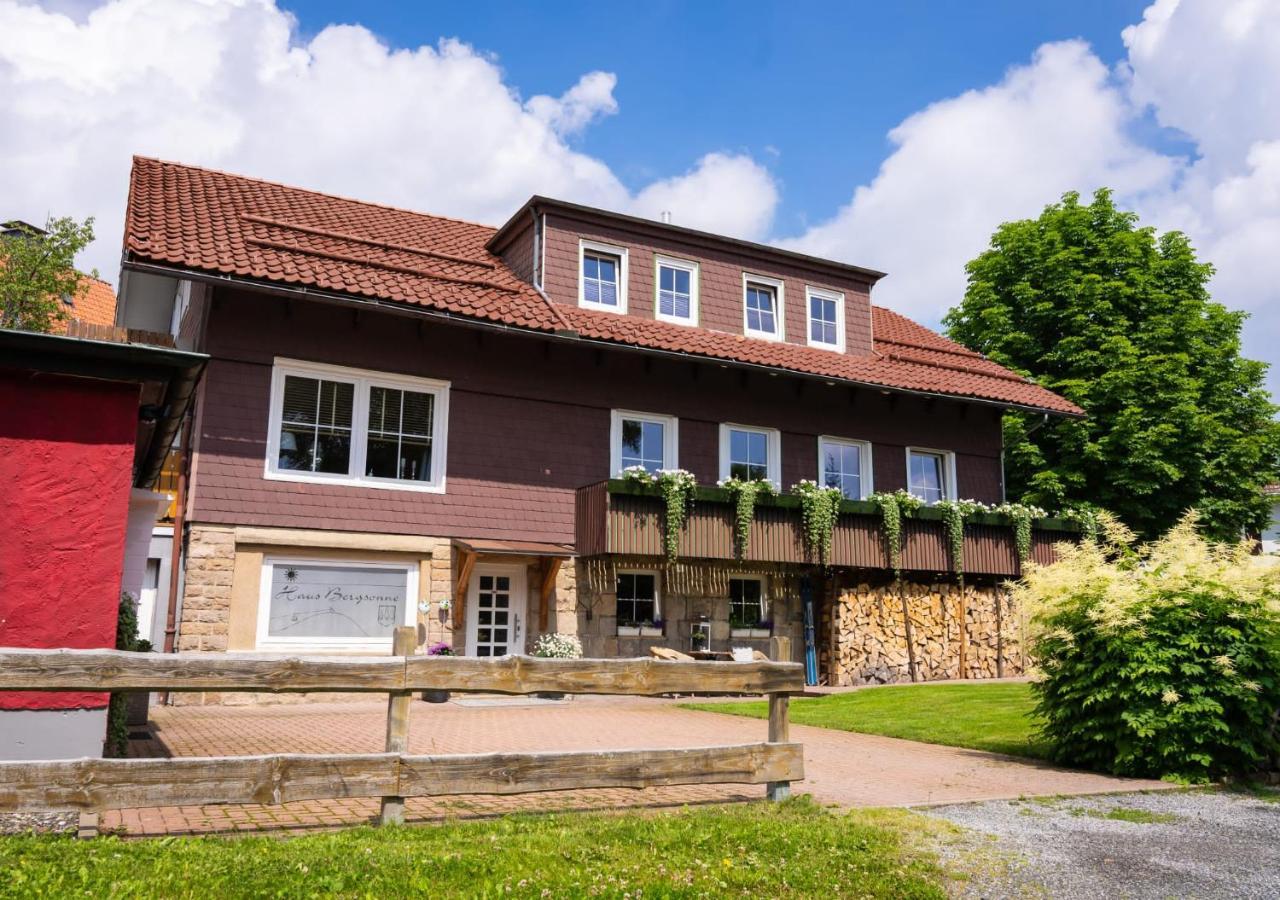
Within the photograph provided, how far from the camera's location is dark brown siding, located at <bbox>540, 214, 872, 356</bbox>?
18.6m

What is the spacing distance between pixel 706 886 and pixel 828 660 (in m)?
14.9

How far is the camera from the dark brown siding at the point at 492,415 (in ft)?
49.6

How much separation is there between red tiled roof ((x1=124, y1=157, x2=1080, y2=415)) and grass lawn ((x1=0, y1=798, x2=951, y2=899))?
11017 mm

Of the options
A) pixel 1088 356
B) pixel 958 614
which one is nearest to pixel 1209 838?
pixel 958 614

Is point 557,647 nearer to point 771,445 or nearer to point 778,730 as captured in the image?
point 771,445

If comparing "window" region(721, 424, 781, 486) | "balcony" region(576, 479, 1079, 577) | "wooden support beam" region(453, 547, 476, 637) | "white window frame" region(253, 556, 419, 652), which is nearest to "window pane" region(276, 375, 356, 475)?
"white window frame" region(253, 556, 419, 652)

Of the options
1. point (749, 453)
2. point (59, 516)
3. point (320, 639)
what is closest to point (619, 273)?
point (749, 453)

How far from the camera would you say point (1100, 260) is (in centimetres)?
2794

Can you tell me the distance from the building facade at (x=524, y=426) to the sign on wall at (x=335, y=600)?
1.3 inches

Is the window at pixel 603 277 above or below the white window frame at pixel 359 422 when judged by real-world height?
above

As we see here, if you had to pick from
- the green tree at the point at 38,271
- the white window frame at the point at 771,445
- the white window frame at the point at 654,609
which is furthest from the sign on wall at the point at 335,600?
the green tree at the point at 38,271

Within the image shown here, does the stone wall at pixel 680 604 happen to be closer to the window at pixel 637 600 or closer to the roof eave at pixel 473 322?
the window at pixel 637 600

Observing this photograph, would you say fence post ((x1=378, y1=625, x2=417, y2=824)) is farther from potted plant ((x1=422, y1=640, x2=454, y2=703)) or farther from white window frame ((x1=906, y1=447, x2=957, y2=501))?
white window frame ((x1=906, y1=447, x2=957, y2=501))

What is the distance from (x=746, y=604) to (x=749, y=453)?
2.84 m
